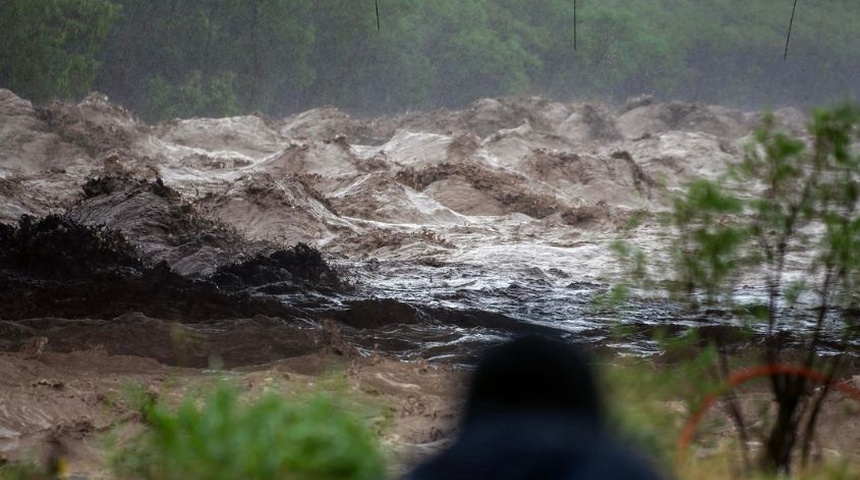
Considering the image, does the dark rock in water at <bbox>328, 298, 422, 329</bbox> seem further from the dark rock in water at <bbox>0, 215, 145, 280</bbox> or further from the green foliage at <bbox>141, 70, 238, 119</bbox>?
the green foliage at <bbox>141, 70, 238, 119</bbox>

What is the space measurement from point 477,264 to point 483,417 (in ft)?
45.5

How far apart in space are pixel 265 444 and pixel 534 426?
0.82 meters

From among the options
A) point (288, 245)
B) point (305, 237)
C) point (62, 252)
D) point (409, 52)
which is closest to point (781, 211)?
point (62, 252)

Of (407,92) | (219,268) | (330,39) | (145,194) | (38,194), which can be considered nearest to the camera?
(219,268)

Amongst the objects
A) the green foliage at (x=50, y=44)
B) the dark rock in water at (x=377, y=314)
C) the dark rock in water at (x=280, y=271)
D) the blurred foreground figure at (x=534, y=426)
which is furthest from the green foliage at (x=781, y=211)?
the green foliage at (x=50, y=44)

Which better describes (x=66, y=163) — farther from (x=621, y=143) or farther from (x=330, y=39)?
(x=330, y=39)

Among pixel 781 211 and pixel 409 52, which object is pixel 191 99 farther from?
pixel 781 211

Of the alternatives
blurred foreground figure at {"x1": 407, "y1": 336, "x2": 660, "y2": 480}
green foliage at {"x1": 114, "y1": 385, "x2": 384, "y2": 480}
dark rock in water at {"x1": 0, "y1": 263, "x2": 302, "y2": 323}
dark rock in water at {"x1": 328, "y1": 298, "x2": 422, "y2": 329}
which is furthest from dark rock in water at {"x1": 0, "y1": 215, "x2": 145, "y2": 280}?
blurred foreground figure at {"x1": 407, "y1": 336, "x2": 660, "y2": 480}

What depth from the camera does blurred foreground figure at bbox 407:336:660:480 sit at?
2.02 metres

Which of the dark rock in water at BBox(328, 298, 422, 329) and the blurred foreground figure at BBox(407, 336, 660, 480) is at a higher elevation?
the blurred foreground figure at BBox(407, 336, 660, 480)

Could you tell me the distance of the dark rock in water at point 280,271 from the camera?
41.0 feet

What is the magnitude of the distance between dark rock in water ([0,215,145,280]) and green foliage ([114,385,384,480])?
974 centimetres

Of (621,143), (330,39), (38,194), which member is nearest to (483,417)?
(38,194)

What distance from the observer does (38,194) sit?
18188 millimetres
